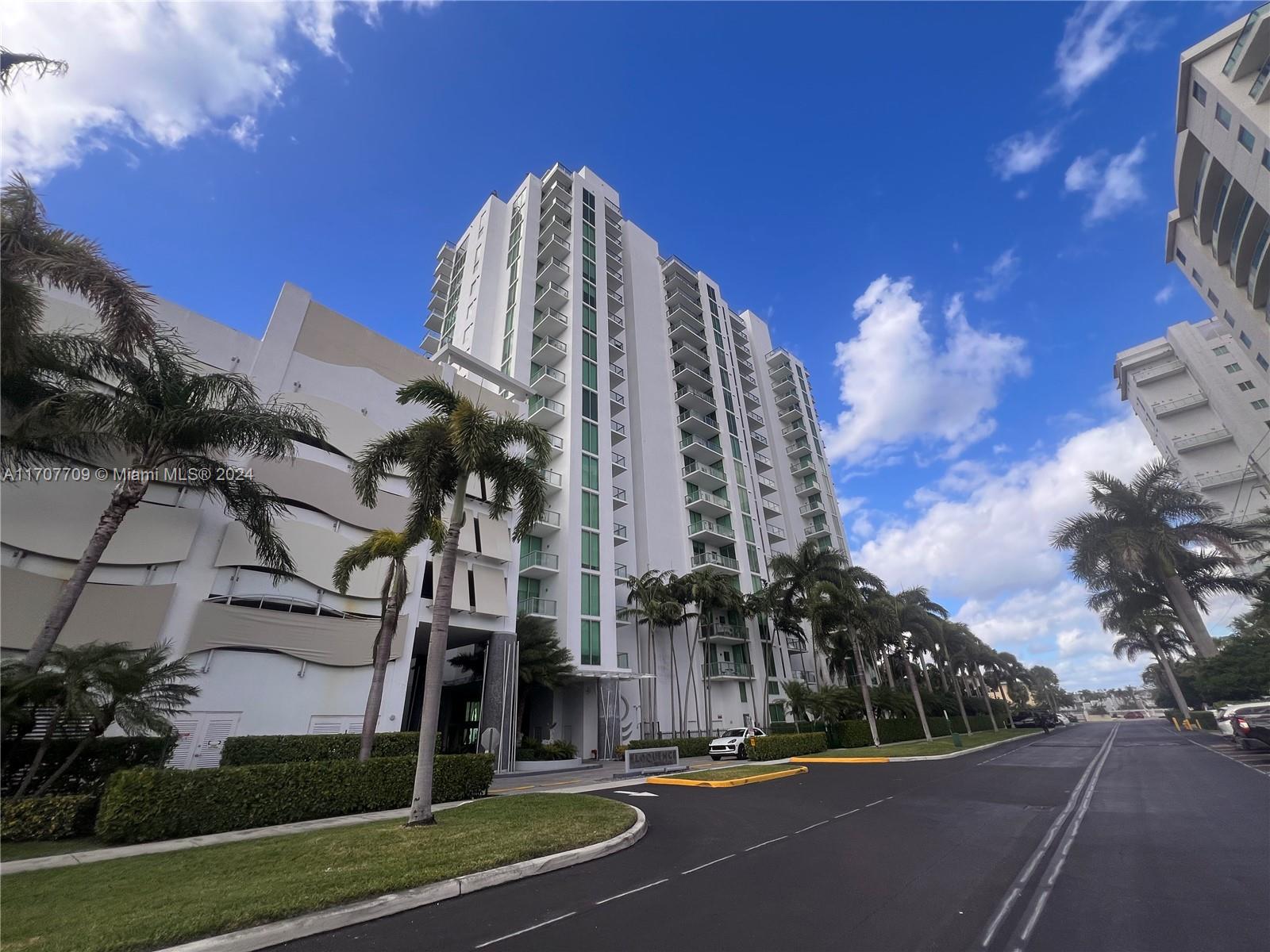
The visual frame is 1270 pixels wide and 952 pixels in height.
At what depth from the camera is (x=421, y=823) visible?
9.80 m

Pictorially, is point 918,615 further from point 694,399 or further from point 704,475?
point 694,399

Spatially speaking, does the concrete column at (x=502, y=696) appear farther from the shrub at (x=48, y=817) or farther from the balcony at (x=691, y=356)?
Answer: the balcony at (x=691, y=356)

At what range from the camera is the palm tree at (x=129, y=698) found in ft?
33.4

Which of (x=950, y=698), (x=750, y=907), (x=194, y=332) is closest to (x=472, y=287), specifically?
(x=194, y=332)

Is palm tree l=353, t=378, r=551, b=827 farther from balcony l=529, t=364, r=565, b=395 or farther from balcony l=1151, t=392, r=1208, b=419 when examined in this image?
balcony l=1151, t=392, r=1208, b=419

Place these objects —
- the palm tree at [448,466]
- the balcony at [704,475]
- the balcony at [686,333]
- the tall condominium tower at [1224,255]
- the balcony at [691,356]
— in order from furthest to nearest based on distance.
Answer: the balcony at [686,333] < the balcony at [691,356] < the balcony at [704,475] < the tall condominium tower at [1224,255] < the palm tree at [448,466]

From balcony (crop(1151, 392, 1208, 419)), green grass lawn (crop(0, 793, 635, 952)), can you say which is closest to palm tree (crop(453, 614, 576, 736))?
green grass lawn (crop(0, 793, 635, 952))

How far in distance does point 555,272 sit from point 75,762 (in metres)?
39.9

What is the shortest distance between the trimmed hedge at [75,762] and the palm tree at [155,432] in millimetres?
2108

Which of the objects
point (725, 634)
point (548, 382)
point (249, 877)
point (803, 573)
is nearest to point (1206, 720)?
point (803, 573)

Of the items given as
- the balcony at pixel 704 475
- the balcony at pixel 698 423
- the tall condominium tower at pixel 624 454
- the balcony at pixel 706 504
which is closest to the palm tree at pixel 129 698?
the tall condominium tower at pixel 624 454

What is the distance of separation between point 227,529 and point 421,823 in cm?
1321

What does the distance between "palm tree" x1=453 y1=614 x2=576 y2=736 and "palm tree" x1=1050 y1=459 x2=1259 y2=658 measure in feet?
107

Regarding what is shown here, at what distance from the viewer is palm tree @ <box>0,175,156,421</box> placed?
9.57m
